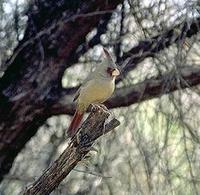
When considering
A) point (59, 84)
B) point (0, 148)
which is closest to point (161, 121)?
point (59, 84)

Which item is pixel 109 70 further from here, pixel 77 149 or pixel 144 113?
pixel 144 113

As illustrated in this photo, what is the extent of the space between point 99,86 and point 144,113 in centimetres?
263

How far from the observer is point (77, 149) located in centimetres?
430

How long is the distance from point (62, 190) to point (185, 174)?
4.74 feet

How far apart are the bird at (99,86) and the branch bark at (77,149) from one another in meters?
0.39

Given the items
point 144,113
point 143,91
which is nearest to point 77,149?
point 143,91

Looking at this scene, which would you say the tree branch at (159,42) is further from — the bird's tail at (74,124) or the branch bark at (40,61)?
the bird's tail at (74,124)

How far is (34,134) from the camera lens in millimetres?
7824

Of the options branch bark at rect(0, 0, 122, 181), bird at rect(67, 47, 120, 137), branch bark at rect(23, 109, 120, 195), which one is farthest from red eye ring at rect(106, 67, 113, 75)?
branch bark at rect(0, 0, 122, 181)

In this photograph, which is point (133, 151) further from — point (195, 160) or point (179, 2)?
point (179, 2)

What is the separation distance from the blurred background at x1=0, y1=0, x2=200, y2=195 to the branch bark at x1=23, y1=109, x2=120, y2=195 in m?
2.45

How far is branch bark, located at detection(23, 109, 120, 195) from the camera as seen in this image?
13.8 ft

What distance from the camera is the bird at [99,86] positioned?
477cm

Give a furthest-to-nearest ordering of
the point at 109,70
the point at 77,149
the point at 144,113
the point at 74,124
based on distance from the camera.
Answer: the point at 144,113 → the point at 74,124 → the point at 109,70 → the point at 77,149
